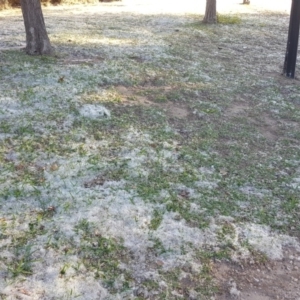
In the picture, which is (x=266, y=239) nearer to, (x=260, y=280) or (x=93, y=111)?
(x=260, y=280)

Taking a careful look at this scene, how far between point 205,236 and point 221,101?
373 centimetres

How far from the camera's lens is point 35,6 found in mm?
7340

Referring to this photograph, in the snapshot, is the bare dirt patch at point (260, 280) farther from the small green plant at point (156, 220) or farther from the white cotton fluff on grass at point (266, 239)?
the small green plant at point (156, 220)

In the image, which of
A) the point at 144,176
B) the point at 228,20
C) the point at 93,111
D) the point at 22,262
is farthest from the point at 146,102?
the point at 228,20

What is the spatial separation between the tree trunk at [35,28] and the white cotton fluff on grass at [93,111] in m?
2.46

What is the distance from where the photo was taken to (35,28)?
7465mm

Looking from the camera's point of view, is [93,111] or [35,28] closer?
[93,111]

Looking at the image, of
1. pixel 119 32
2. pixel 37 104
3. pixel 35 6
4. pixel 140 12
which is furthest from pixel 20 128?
pixel 140 12

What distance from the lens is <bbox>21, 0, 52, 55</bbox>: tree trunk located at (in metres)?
7.34

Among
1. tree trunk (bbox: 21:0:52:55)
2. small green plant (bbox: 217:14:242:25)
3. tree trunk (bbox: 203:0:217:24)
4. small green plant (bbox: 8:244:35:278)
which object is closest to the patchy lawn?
small green plant (bbox: 8:244:35:278)

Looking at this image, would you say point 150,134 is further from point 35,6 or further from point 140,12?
point 140,12

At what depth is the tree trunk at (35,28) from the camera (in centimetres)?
734

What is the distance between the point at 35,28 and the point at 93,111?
2.66 m

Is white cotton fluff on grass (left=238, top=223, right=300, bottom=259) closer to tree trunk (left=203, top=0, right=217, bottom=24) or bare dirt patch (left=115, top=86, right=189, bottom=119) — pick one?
bare dirt patch (left=115, top=86, right=189, bottom=119)
